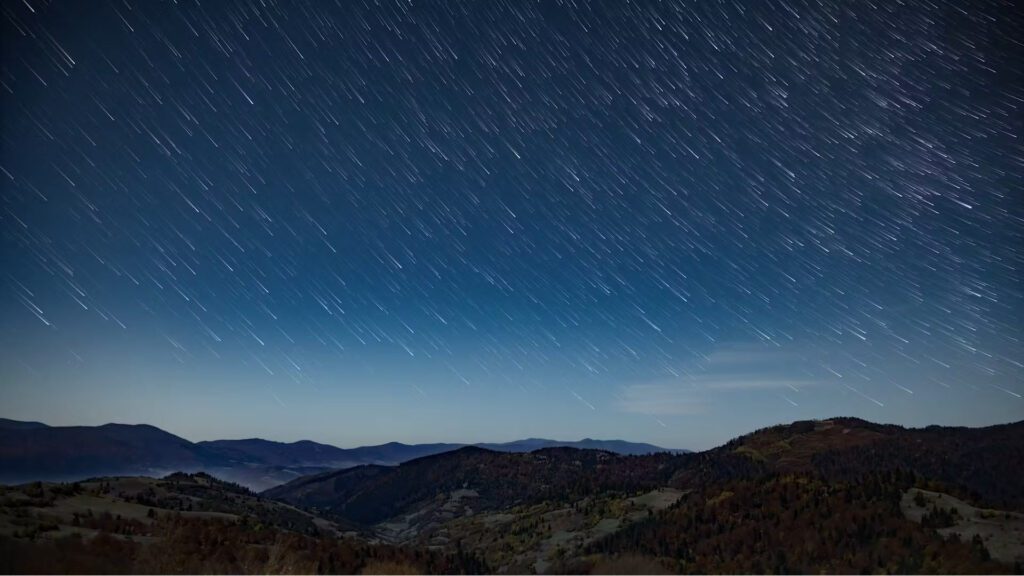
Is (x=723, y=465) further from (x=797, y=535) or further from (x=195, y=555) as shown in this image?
(x=195, y=555)

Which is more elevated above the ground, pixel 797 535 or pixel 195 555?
pixel 797 535

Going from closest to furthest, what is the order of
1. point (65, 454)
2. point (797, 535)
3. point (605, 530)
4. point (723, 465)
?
point (797, 535) < point (605, 530) < point (723, 465) < point (65, 454)

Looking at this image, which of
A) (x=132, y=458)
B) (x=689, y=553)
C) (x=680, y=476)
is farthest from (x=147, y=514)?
(x=132, y=458)

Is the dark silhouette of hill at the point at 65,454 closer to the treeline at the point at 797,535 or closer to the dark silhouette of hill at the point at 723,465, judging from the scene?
the dark silhouette of hill at the point at 723,465

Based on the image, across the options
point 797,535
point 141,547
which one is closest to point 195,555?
point 141,547

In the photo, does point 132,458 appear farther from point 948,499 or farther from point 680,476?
point 948,499

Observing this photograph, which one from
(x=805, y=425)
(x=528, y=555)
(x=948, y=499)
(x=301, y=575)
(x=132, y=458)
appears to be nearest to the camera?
(x=301, y=575)

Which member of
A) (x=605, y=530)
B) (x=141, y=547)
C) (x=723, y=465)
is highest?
(x=723, y=465)

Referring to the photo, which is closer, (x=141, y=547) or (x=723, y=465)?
(x=141, y=547)

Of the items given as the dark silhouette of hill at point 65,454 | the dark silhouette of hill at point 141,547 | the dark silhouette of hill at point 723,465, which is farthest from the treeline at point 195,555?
the dark silhouette of hill at point 65,454
